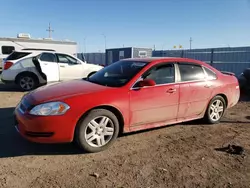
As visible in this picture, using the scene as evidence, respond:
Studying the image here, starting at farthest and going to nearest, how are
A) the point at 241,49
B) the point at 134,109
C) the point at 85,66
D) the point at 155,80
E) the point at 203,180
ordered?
1. the point at 241,49
2. the point at 85,66
3. the point at 155,80
4. the point at 134,109
5. the point at 203,180

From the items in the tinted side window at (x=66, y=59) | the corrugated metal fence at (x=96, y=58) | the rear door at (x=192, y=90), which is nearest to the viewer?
the rear door at (x=192, y=90)

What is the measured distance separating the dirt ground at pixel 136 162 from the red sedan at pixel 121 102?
0.95 feet

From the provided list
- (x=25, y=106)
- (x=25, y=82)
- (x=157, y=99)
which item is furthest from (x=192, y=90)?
(x=25, y=82)

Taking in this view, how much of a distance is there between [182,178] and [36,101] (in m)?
2.36

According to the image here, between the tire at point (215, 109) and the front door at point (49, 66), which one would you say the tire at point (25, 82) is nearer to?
the front door at point (49, 66)

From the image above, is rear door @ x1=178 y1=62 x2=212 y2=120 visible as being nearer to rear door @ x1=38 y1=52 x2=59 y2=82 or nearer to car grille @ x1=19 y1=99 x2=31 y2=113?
car grille @ x1=19 y1=99 x2=31 y2=113

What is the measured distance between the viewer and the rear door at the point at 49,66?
8.98m

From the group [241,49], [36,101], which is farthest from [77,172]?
[241,49]

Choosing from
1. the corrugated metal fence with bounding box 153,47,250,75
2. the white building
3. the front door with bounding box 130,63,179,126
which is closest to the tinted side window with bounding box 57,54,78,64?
the front door with bounding box 130,63,179,126

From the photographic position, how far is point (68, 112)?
340 cm

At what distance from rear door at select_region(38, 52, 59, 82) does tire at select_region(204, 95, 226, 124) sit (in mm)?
6272

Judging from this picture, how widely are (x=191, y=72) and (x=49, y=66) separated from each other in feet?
20.5

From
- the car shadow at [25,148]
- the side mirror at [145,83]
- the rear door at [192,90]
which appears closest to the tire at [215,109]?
the rear door at [192,90]

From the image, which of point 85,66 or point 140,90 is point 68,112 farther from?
point 85,66
